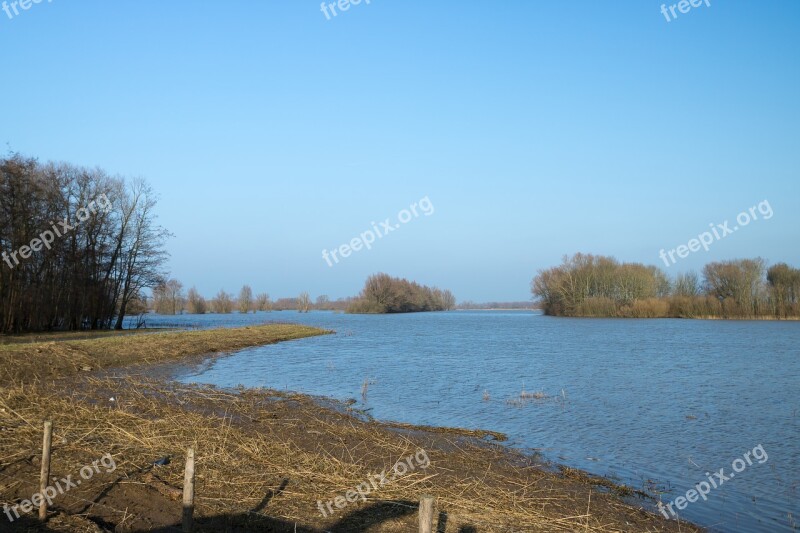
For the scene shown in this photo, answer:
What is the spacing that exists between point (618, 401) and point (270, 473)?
1330 centimetres

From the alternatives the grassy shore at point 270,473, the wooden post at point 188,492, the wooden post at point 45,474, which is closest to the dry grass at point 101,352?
the grassy shore at point 270,473

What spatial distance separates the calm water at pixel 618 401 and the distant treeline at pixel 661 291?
147 feet

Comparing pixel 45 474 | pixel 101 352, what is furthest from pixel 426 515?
pixel 101 352

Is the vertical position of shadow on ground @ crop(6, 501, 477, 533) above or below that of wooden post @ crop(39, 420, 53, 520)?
below

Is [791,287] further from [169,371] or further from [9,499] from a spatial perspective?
[9,499]

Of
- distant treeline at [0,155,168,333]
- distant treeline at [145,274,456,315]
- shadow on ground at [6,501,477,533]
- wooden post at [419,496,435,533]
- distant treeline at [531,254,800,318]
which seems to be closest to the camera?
wooden post at [419,496,435,533]

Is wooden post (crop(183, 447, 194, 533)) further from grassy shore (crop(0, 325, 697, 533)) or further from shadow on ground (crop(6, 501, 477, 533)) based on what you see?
grassy shore (crop(0, 325, 697, 533))

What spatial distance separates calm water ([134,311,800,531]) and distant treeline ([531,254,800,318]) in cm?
4487

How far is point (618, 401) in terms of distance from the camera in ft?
61.9

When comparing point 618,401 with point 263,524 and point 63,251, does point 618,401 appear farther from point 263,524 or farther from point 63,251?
point 63,251

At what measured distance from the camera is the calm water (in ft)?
36.3

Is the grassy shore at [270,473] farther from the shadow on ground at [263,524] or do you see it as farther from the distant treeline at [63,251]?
the distant treeline at [63,251]

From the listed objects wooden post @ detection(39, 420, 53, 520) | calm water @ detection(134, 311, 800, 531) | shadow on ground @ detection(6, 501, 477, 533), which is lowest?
calm water @ detection(134, 311, 800, 531)

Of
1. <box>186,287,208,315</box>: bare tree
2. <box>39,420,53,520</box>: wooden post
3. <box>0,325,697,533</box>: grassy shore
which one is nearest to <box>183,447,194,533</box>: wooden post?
<box>0,325,697,533</box>: grassy shore
